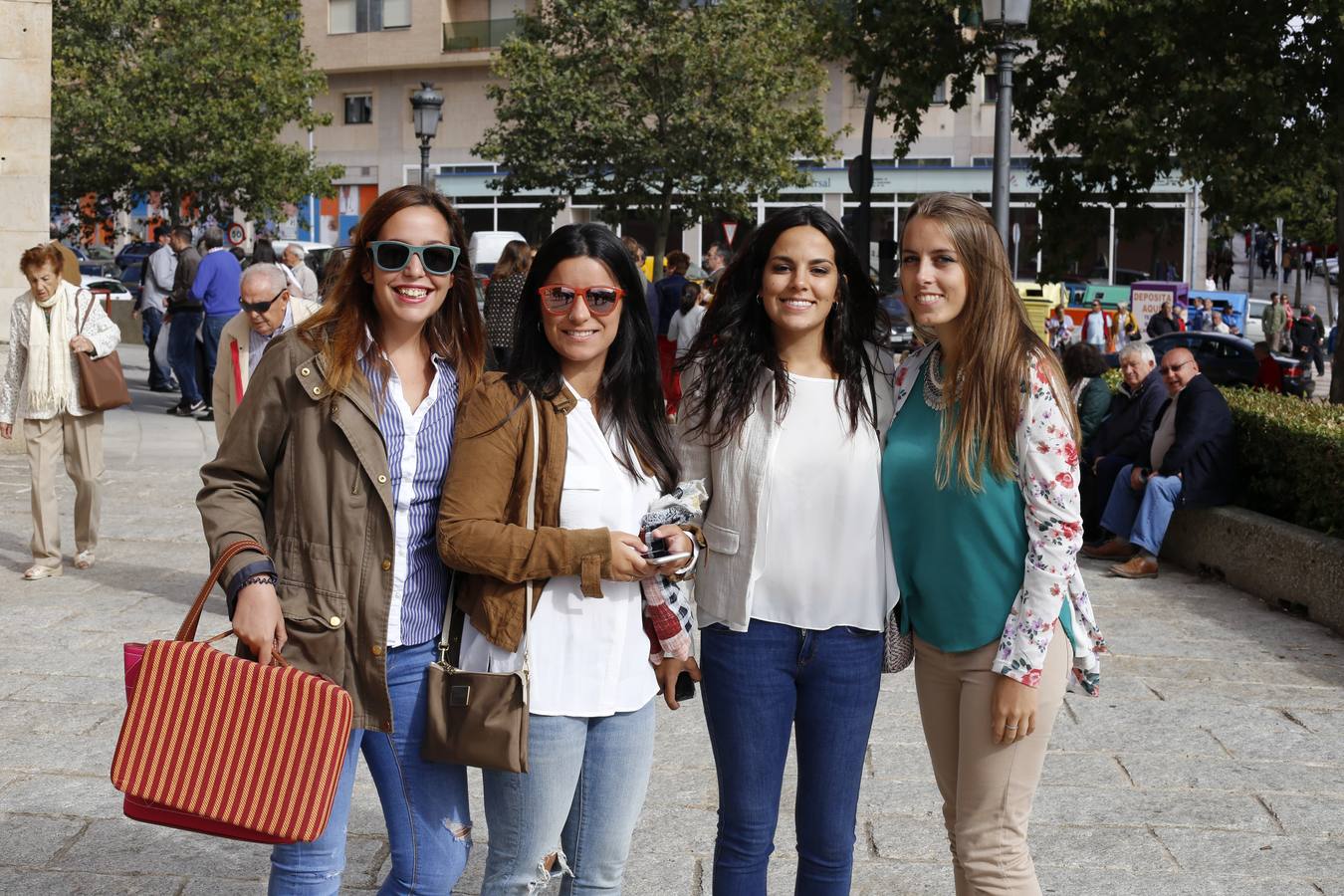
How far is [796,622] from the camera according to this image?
308 centimetres

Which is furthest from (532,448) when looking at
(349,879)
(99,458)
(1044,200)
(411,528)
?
(1044,200)

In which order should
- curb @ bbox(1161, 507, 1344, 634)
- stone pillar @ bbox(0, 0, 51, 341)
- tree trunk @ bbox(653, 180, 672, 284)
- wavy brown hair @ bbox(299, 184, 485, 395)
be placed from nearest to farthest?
wavy brown hair @ bbox(299, 184, 485, 395) < curb @ bbox(1161, 507, 1344, 634) < stone pillar @ bbox(0, 0, 51, 341) < tree trunk @ bbox(653, 180, 672, 284)

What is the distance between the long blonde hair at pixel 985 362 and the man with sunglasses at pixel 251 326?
415 cm

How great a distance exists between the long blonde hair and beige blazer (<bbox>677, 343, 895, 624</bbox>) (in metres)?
0.19

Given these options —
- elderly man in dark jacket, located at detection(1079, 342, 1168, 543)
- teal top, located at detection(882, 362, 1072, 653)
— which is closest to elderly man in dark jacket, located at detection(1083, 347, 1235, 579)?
elderly man in dark jacket, located at detection(1079, 342, 1168, 543)

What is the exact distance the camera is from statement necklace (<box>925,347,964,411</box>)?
3.12 meters

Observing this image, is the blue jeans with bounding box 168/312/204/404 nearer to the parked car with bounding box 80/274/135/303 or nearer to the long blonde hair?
the parked car with bounding box 80/274/135/303

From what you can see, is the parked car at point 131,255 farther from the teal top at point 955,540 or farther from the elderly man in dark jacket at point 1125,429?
the teal top at point 955,540

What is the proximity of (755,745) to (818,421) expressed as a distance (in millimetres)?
695

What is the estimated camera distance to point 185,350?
16.3 metres

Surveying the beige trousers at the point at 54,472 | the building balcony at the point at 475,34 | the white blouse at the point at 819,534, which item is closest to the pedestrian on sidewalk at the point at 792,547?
the white blouse at the point at 819,534

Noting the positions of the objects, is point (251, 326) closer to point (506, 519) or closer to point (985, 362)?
point (506, 519)

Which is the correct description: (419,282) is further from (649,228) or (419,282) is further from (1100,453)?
(649,228)

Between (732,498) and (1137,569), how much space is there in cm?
672
